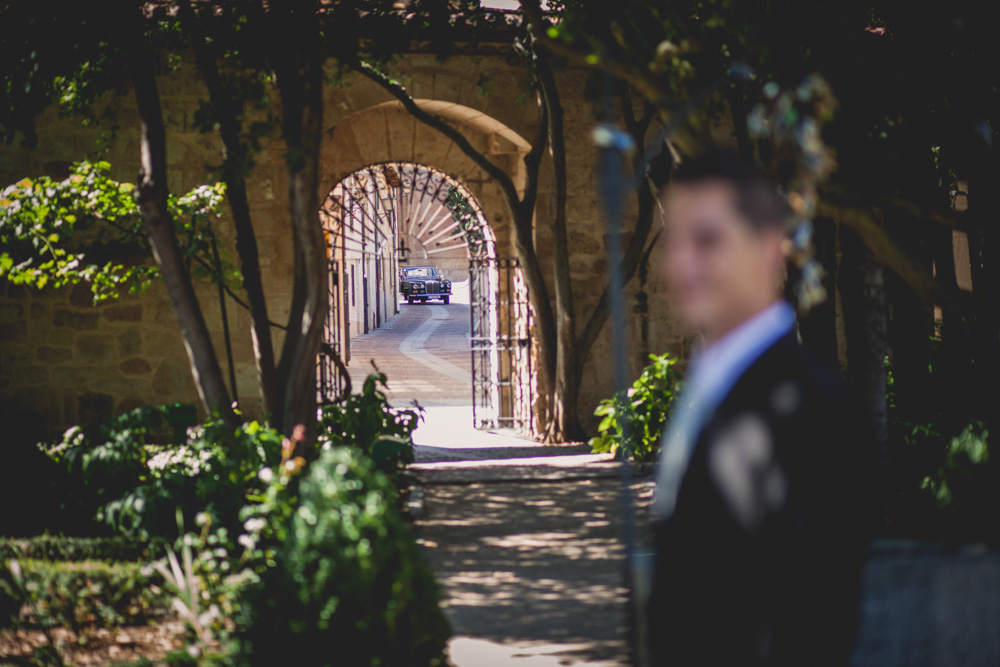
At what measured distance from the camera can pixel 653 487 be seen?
276 inches

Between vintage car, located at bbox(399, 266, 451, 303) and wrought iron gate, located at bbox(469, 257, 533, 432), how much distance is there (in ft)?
95.2

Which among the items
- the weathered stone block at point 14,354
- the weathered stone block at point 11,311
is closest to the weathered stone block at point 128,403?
the weathered stone block at point 14,354

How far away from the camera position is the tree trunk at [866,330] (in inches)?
226

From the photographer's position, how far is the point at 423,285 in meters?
41.1

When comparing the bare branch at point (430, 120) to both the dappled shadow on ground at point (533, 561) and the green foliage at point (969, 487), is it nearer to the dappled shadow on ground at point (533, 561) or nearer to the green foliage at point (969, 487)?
the dappled shadow on ground at point (533, 561)

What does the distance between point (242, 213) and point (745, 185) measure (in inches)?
195

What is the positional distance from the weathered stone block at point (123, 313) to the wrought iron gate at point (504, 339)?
385 centimetres

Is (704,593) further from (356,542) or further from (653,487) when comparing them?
(653,487)

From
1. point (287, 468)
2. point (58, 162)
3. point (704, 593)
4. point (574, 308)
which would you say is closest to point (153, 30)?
point (58, 162)

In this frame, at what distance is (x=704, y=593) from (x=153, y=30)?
788cm

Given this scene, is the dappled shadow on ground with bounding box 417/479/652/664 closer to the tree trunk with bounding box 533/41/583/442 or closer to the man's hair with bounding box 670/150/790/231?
the tree trunk with bounding box 533/41/583/442

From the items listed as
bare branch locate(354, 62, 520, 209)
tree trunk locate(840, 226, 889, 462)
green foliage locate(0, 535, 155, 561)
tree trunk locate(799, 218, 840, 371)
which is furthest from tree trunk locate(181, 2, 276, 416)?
tree trunk locate(840, 226, 889, 462)

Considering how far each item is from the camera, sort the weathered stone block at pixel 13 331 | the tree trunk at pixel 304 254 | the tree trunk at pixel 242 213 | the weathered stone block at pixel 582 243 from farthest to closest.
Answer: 1. the weathered stone block at pixel 582 243
2. the weathered stone block at pixel 13 331
3. the tree trunk at pixel 242 213
4. the tree trunk at pixel 304 254

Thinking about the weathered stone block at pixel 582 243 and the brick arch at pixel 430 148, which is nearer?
the weathered stone block at pixel 582 243
